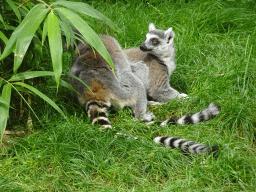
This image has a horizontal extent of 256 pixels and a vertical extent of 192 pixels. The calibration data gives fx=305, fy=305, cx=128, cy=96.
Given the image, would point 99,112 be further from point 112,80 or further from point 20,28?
point 20,28

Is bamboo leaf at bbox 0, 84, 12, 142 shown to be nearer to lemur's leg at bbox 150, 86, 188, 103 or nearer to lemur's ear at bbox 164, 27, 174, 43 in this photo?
lemur's leg at bbox 150, 86, 188, 103

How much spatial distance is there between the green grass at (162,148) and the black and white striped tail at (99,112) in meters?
0.09

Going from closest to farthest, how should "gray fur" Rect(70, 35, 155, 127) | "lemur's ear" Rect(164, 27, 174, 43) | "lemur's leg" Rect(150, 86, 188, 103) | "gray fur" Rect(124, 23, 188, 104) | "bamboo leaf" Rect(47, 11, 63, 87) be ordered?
"bamboo leaf" Rect(47, 11, 63, 87), "gray fur" Rect(70, 35, 155, 127), "lemur's leg" Rect(150, 86, 188, 103), "gray fur" Rect(124, 23, 188, 104), "lemur's ear" Rect(164, 27, 174, 43)

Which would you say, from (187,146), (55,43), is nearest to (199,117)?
(187,146)

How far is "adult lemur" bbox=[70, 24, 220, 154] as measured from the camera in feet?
10.3

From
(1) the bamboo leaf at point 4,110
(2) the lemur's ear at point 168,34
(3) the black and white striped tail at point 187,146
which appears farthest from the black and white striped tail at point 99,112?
(2) the lemur's ear at point 168,34

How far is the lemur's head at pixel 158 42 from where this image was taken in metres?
4.29

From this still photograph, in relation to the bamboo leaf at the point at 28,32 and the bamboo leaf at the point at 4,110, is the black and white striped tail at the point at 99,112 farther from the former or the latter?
the bamboo leaf at the point at 28,32

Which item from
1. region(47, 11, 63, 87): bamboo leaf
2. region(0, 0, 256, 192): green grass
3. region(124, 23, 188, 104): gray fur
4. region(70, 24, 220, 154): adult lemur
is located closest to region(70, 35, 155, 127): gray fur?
region(70, 24, 220, 154): adult lemur

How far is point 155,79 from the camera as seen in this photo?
4.26m

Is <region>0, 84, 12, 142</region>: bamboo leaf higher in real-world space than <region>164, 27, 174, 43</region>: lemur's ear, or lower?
lower

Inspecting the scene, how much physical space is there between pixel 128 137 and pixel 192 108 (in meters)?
1.11

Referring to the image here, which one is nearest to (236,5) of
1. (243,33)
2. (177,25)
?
(243,33)

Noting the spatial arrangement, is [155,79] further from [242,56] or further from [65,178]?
[65,178]
